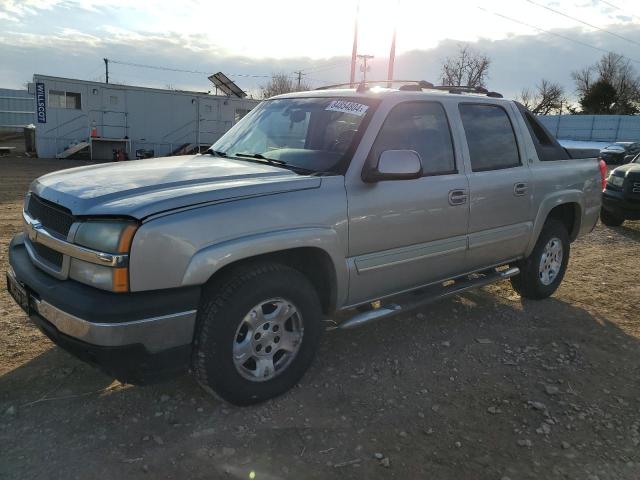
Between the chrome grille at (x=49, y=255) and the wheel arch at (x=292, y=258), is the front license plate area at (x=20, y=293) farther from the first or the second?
the wheel arch at (x=292, y=258)

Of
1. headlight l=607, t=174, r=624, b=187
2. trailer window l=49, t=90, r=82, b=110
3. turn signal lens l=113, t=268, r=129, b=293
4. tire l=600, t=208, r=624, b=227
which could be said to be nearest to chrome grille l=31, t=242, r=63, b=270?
turn signal lens l=113, t=268, r=129, b=293

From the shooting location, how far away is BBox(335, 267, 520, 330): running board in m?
3.51

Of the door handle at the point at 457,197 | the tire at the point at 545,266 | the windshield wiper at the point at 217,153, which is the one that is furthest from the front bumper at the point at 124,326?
the tire at the point at 545,266

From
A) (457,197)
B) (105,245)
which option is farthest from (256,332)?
(457,197)

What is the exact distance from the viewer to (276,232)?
2928 mm

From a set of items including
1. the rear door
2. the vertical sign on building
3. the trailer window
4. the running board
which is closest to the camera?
the running board

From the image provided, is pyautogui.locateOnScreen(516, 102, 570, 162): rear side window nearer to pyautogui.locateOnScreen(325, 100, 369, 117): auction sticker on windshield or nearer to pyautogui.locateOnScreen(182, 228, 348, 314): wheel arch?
pyautogui.locateOnScreen(325, 100, 369, 117): auction sticker on windshield

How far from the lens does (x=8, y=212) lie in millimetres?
9062

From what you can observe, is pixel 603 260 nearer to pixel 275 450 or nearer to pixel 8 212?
pixel 275 450

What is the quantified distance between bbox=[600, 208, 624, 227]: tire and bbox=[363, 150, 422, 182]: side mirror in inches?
316

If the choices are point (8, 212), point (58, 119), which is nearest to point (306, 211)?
point (8, 212)

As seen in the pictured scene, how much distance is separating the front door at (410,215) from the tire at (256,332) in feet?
1.49

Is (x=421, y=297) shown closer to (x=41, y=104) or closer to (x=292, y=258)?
(x=292, y=258)

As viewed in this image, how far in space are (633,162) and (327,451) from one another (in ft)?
33.6
